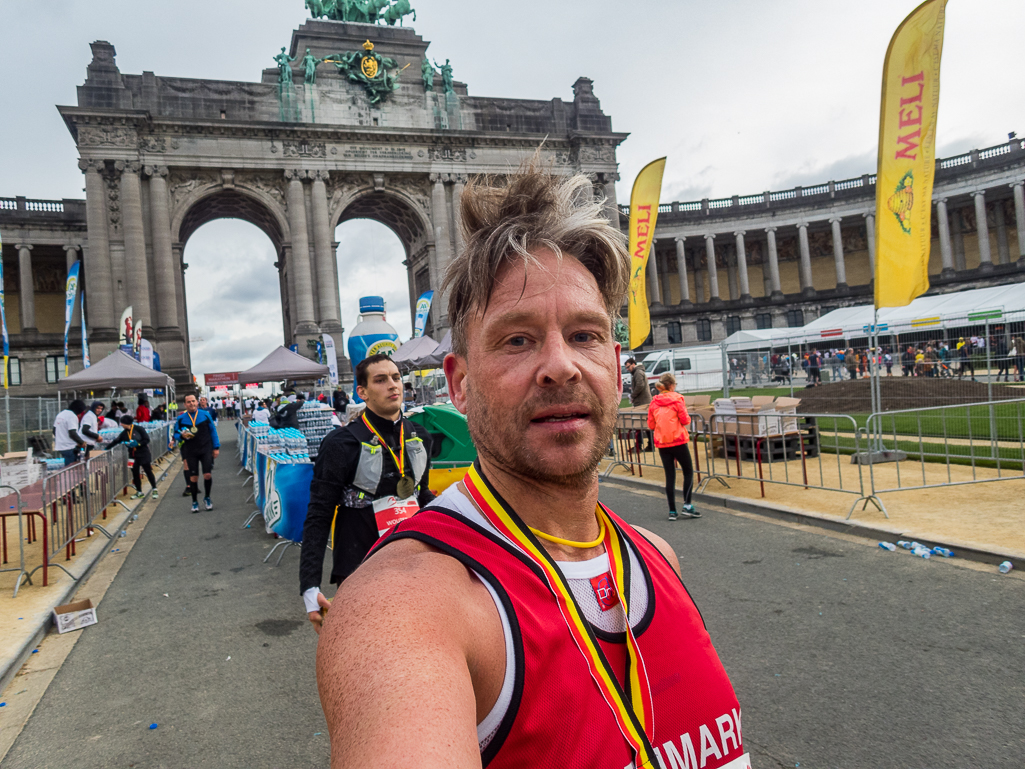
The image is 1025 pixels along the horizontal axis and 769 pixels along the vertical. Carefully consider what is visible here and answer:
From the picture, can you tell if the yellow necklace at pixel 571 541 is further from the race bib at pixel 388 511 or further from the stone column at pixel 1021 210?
the stone column at pixel 1021 210

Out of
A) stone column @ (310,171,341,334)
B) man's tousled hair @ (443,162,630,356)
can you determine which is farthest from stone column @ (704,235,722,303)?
man's tousled hair @ (443,162,630,356)

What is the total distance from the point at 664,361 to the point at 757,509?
26598mm

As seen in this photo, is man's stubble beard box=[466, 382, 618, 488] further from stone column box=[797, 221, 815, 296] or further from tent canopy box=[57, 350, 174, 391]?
stone column box=[797, 221, 815, 296]

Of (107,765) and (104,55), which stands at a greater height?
(104,55)

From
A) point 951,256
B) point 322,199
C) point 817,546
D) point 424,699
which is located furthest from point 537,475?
point 951,256

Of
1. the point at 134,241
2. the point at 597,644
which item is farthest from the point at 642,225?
the point at 134,241

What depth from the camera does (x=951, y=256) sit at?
167 ft

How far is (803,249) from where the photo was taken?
53.8m

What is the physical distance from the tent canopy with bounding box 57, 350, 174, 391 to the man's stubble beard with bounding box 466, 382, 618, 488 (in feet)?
58.0

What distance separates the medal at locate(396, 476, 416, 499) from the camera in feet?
12.5

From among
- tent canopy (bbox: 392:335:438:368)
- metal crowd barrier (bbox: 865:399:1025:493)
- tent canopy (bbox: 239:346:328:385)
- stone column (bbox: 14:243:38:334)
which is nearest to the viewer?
metal crowd barrier (bbox: 865:399:1025:493)

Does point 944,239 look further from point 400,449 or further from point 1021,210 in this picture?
point 400,449

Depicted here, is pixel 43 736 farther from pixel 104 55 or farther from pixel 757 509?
pixel 104 55

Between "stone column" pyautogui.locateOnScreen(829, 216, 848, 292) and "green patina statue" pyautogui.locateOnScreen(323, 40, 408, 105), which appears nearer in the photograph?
"green patina statue" pyautogui.locateOnScreen(323, 40, 408, 105)
